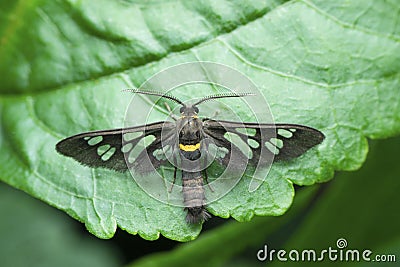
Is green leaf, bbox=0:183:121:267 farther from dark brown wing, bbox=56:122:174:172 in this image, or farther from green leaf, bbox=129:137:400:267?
dark brown wing, bbox=56:122:174:172

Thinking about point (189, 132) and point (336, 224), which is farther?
point (336, 224)

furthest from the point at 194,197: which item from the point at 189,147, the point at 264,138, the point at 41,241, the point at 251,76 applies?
the point at 41,241

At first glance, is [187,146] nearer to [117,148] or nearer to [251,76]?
[117,148]

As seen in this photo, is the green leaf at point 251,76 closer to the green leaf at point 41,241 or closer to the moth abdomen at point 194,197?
the moth abdomen at point 194,197

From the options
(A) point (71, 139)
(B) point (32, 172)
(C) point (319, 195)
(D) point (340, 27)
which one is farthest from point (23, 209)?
(D) point (340, 27)

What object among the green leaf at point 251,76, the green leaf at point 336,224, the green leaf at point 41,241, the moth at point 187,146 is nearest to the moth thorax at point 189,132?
the moth at point 187,146

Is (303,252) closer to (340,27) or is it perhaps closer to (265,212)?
(265,212)

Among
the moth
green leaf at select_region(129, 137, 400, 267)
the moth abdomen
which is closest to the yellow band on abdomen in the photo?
the moth

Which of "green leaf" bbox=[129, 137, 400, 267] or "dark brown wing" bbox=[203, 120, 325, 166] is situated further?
"green leaf" bbox=[129, 137, 400, 267]
